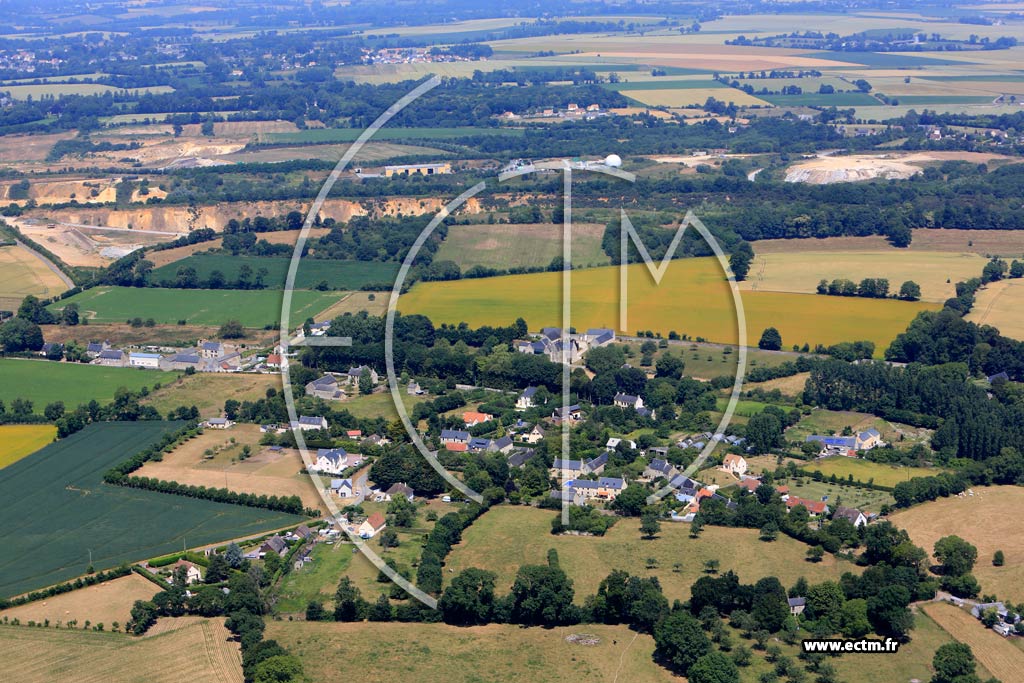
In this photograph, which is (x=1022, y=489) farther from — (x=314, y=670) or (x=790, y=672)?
(x=314, y=670)

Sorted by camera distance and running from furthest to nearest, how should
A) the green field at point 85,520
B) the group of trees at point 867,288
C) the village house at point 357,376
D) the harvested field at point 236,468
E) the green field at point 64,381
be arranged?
1. the group of trees at point 867,288
2. the village house at point 357,376
3. the green field at point 64,381
4. the harvested field at point 236,468
5. the green field at point 85,520

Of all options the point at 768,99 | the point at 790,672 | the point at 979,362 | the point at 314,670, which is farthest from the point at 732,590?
the point at 768,99

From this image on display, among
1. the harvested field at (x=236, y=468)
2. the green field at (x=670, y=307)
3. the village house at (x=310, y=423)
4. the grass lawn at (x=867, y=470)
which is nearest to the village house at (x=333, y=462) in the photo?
the harvested field at (x=236, y=468)

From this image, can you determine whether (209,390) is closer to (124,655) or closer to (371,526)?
(371,526)

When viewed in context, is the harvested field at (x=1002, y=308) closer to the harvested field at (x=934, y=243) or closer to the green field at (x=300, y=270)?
the harvested field at (x=934, y=243)

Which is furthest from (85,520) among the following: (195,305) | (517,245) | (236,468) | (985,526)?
(517,245)

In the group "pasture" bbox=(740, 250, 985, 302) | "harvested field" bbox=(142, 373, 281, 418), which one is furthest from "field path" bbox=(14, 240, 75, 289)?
"pasture" bbox=(740, 250, 985, 302)

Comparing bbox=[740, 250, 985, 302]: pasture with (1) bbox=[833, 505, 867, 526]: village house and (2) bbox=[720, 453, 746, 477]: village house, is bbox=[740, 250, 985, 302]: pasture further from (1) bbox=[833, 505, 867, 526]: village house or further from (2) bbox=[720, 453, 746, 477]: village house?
(1) bbox=[833, 505, 867, 526]: village house
